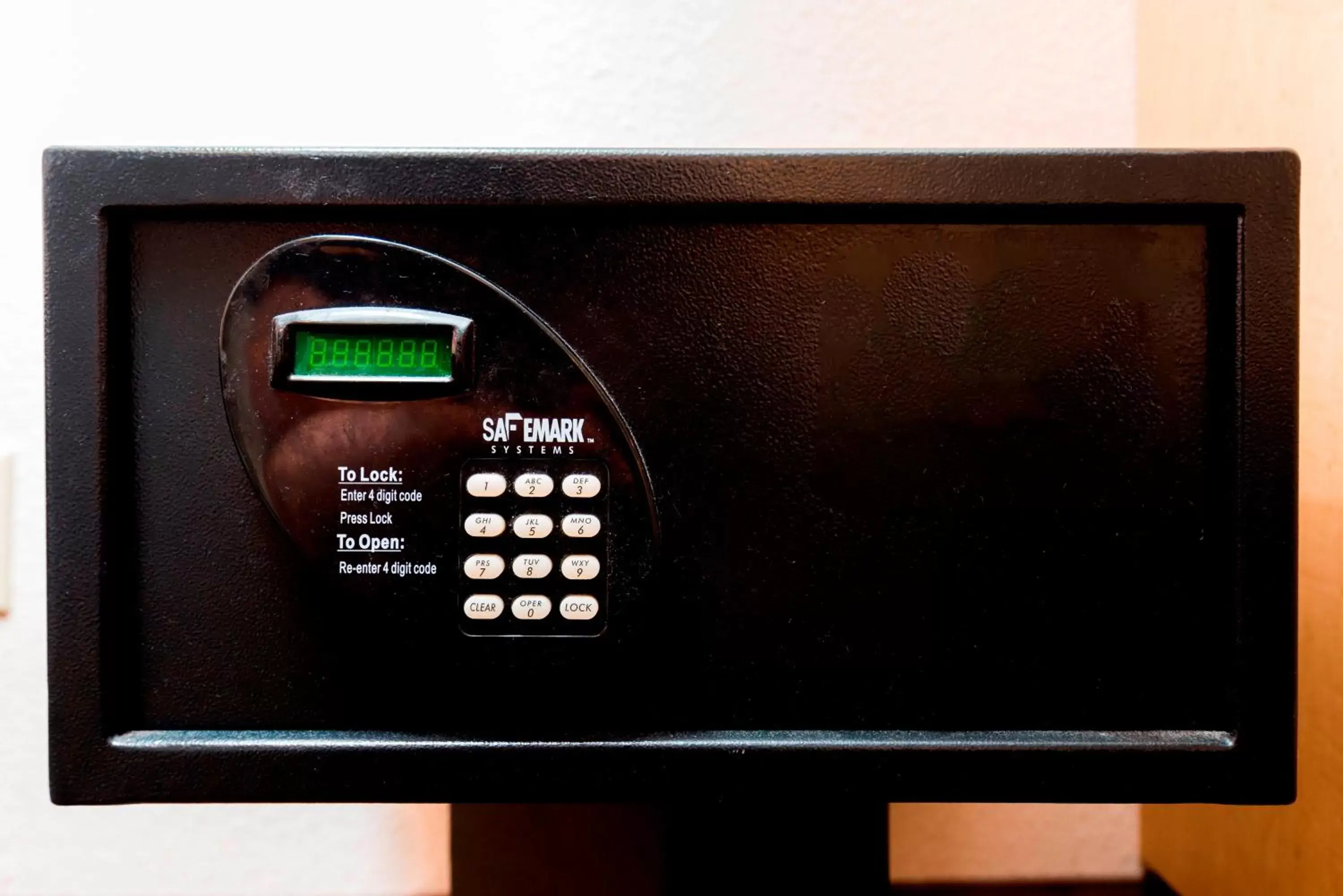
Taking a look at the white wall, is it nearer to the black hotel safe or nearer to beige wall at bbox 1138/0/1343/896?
beige wall at bbox 1138/0/1343/896

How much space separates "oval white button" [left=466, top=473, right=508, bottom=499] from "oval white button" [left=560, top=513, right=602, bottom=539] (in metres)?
0.03

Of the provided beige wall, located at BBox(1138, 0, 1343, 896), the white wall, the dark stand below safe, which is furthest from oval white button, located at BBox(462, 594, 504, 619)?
beige wall, located at BBox(1138, 0, 1343, 896)

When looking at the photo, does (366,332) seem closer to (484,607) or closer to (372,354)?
(372,354)

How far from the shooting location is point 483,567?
0.35 meters

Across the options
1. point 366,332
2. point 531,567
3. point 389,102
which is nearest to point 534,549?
point 531,567

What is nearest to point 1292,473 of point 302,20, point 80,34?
point 302,20

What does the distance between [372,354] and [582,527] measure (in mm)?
112

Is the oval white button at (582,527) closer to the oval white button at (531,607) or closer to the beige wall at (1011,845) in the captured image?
the oval white button at (531,607)

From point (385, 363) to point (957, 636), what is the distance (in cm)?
26

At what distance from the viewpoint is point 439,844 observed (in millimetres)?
587

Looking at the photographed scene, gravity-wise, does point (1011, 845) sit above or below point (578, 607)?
below

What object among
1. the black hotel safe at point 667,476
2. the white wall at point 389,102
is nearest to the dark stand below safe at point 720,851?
the black hotel safe at point 667,476

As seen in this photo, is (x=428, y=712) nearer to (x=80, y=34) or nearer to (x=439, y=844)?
(x=439, y=844)

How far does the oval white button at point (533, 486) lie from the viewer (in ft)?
1.14
